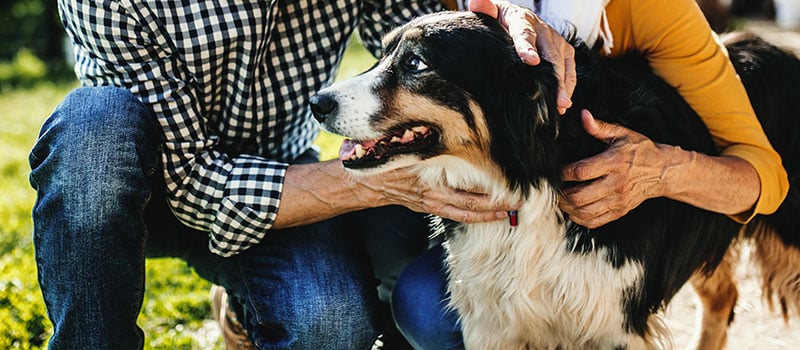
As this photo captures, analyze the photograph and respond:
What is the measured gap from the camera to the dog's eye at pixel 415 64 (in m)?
2.06

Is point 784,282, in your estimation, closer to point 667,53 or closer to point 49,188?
point 667,53

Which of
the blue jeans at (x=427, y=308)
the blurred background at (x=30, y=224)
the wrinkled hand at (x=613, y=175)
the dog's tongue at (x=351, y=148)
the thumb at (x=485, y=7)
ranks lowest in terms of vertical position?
the blurred background at (x=30, y=224)

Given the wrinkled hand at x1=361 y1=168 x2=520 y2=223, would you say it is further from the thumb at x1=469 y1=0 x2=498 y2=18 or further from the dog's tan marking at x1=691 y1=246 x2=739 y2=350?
the dog's tan marking at x1=691 y1=246 x2=739 y2=350

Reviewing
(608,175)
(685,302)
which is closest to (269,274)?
(608,175)

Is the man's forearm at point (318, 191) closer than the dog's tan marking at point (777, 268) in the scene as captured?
Yes

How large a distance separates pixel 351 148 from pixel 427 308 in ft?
2.37

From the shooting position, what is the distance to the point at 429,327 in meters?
2.59

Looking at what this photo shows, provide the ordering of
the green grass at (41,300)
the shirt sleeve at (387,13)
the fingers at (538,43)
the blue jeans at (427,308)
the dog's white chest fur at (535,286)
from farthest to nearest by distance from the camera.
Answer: the green grass at (41,300)
the shirt sleeve at (387,13)
the blue jeans at (427,308)
the dog's white chest fur at (535,286)
the fingers at (538,43)

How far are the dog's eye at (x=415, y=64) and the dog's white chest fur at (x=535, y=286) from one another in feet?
1.10

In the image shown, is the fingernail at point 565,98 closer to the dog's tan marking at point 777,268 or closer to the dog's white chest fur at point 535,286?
the dog's white chest fur at point 535,286

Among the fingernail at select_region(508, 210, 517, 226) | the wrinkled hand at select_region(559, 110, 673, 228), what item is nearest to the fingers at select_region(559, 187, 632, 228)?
the wrinkled hand at select_region(559, 110, 673, 228)

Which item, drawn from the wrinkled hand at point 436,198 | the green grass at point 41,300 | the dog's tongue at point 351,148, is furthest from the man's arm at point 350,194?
the green grass at point 41,300

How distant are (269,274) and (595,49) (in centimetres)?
119

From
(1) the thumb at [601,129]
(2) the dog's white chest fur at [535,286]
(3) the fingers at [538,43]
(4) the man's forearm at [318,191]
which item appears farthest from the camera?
(4) the man's forearm at [318,191]
